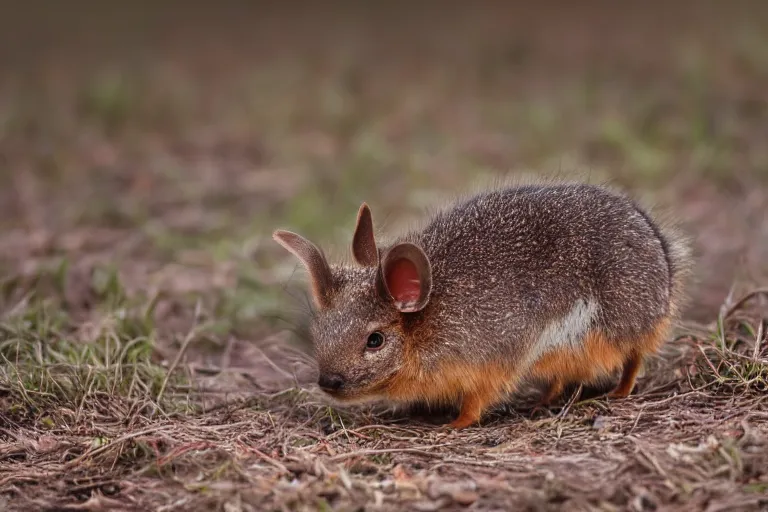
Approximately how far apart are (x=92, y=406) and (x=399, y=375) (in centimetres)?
180

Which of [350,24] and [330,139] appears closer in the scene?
[330,139]

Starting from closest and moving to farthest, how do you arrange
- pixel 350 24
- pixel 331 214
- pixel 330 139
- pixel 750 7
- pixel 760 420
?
pixel 760 420, pixel 331 214, pixel 330 139, pixel 750 7, pixel 350 24

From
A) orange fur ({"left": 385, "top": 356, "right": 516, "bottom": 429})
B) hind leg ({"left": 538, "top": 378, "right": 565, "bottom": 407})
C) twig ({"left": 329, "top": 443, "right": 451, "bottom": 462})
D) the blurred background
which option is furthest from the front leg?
the blurred background

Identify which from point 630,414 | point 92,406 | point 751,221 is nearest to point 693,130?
point 751,221

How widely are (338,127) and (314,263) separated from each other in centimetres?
655

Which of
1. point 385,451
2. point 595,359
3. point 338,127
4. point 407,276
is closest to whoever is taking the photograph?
point 385,451

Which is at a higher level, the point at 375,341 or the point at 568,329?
the point at 568,329

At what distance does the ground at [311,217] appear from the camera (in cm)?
444

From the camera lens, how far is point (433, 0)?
675 inches

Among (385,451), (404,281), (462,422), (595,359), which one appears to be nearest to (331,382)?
(385,451)

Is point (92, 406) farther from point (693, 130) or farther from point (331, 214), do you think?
point (693, 130)

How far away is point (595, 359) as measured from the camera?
539cm

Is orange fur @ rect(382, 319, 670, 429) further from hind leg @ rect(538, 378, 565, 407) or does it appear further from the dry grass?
the dry grass

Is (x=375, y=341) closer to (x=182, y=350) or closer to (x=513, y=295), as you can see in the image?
(x=513, y=295)
